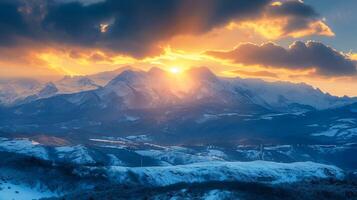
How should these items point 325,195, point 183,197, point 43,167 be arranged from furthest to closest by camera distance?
point 43,167 → point 325,195 → point 183,197

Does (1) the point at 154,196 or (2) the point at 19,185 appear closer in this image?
(1) the point at 154,196

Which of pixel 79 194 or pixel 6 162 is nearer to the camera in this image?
pixel 79 194

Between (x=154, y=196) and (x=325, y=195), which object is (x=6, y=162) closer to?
(x=154, y=196)

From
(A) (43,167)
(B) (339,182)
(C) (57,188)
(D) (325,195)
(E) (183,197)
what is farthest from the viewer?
(A) (43,167)

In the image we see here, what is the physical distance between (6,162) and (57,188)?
2884 centimetres

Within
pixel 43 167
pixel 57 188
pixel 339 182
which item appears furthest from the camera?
pixel 43 167

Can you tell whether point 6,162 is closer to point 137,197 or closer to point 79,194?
point 79,194

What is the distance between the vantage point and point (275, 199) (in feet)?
413

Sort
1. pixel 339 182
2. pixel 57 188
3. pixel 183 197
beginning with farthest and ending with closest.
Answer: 1. pixel 57 188
2. pixel 339 182
3. pixel 183 197

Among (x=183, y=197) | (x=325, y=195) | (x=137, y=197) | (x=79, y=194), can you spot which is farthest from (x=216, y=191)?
(x=79, y=194)

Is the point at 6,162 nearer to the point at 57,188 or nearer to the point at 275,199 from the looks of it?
the point at 57,188

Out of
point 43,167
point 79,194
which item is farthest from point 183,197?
point 43,167

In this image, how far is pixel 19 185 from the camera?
168 meters

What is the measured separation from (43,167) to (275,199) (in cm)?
9259
